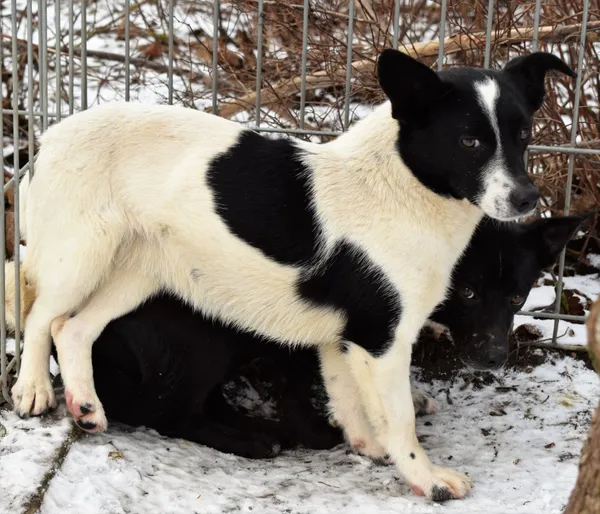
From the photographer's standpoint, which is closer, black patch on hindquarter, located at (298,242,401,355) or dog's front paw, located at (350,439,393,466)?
black patch on hindquarter, located at (298,242,401,355)

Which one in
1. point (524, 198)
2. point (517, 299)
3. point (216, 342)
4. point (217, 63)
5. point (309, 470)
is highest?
point (217, 63)

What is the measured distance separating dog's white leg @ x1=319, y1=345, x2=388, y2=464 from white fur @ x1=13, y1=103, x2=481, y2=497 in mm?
164

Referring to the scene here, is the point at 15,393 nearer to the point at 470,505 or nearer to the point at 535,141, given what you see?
the point at 470,505

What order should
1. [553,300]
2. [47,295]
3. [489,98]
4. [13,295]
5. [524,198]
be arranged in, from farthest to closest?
[553,300] < [13,295] < [47,295] < [489,98] < [524,198]

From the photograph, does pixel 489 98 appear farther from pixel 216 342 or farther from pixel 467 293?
pixel 216 342

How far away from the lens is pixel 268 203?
3701mm

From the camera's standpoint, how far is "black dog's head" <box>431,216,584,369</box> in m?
3.99

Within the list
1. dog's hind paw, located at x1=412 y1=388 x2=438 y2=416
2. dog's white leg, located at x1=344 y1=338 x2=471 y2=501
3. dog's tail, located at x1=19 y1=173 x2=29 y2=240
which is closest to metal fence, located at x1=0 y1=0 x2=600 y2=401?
dog's tail, located at x1=19 y1=173 x2=29 y2=240

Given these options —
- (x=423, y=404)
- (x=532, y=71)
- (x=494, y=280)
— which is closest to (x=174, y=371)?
(x=423, y=404)

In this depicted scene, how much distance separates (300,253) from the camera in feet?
12.1

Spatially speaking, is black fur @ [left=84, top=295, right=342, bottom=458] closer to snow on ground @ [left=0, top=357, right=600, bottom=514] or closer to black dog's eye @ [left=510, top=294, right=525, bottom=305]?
snow on ground @ [left=0, top=357, right=600, bottom=514]

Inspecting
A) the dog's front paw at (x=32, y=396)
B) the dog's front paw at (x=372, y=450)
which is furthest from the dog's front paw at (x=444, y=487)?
the dog's front paw at (x=32, y=396)

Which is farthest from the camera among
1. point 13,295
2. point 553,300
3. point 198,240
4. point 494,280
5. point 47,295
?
point 553,300

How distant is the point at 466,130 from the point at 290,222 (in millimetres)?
726
